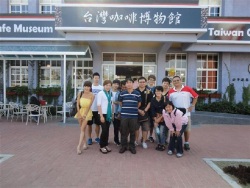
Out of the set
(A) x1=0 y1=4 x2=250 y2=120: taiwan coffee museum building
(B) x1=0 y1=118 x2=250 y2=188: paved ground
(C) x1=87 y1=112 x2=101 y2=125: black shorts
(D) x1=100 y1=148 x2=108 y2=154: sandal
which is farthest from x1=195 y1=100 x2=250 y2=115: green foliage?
(D) x1=100 y1=148 x2=108 y2=154: sandal

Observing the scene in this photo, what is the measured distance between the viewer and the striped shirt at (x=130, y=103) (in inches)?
249

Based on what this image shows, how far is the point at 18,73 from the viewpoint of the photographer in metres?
15.0

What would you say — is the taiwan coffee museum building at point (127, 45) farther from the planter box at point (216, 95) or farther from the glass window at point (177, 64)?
the planter box at point (216, 95)

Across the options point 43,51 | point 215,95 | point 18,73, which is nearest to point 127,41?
point 43,51

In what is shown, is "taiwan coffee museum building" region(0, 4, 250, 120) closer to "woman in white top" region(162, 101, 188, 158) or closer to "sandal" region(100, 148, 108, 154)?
"sandal" region(100, 148, 108, 154)

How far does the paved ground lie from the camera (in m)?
4.59

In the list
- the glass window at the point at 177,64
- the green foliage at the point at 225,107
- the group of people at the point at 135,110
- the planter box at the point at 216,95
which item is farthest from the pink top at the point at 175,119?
the glass window at the point at 177,64

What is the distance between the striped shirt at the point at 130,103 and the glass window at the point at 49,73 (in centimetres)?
932

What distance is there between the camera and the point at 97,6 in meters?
10.8

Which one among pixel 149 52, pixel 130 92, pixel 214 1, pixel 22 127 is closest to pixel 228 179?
pixel 130 92

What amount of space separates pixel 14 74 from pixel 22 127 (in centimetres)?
626

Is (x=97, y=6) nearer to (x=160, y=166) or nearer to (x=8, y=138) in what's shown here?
(x=8, y=138)

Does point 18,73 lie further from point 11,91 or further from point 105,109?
point 105,109

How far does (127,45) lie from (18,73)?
6.30 m
